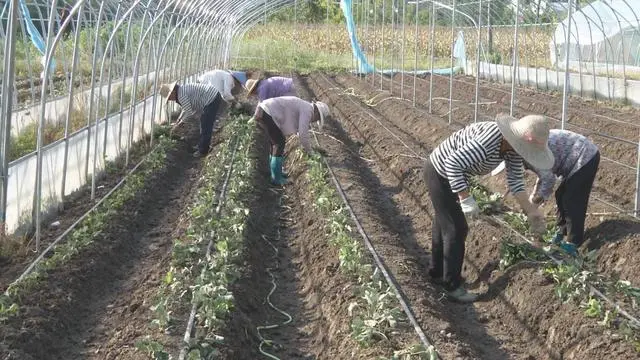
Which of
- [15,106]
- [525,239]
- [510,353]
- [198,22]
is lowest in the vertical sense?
[510,353]

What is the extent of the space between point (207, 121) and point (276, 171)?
8.38 feet

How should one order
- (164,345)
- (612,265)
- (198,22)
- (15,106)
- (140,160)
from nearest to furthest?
(164,345)
(612,265)
(140,160)
(15,106)
(198,22)

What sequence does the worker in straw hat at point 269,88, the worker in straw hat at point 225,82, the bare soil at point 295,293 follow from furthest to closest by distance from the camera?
1. the worker in straw hat at point 225,82
2. the worker in straw hat at point 269,88
3. the bare soil at point 295,293

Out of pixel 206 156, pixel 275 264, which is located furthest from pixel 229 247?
pixel 206 156

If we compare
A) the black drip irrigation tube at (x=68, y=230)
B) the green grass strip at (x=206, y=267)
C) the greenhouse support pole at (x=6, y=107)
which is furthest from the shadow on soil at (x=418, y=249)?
the greenhouse support pole at (x=6, y=107)

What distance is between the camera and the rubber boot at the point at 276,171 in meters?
11.6

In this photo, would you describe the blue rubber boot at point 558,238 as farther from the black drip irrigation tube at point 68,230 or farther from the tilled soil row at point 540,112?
the black drip irrigation tube at point 68,230

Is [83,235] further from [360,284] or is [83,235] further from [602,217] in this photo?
[602,217]

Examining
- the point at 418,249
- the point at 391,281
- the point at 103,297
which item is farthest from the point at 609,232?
the point at 103,297

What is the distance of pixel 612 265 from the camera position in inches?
286

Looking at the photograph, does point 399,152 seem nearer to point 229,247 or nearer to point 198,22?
point 229,247

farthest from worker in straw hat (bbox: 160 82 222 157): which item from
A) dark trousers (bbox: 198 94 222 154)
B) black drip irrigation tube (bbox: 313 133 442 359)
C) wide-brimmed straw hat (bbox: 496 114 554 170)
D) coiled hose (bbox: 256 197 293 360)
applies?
wide-brimmed straw hat (bbox: 496 114 554 170)

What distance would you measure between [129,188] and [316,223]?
8.88ft

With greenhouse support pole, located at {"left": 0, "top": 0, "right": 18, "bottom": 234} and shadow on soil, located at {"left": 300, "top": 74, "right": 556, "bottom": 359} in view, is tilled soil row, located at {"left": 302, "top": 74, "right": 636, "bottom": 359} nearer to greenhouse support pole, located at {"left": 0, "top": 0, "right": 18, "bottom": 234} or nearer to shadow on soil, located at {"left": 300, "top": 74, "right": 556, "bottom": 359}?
shadow on soil, located at {"left": 300, "top": 74, "right": 556, "bottom": 359}
